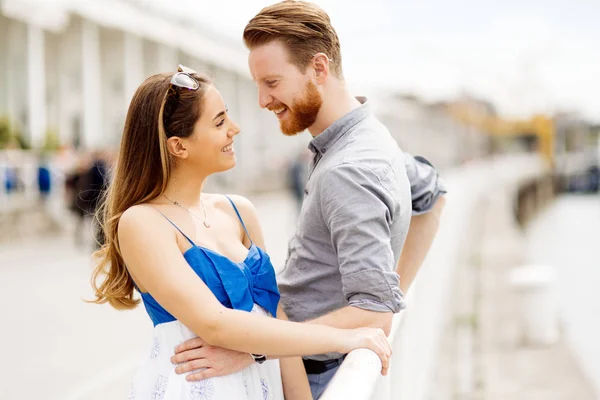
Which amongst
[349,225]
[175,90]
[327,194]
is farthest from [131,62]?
[349,225]

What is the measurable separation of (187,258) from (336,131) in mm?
703

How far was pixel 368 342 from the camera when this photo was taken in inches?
92.4

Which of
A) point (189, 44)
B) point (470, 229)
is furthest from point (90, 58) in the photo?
point (470, 229)

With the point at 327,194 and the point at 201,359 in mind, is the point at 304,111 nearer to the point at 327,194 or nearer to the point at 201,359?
the point at 327,194

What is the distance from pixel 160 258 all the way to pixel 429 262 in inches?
174

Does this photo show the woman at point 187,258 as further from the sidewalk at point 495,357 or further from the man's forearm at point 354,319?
the sidewalk at point 495,357

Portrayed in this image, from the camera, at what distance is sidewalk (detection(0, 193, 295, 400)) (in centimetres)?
615

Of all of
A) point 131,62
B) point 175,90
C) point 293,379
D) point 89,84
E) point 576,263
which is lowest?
point 576,263

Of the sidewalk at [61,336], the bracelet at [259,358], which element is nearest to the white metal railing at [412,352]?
the bracelet at [259,358]

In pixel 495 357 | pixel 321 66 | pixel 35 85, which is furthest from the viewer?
pixel 35 85

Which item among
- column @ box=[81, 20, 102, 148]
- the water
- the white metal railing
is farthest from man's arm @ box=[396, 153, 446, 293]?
column @ box=[81, 20, 102, 148]

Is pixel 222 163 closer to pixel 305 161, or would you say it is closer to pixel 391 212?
pixel 391 212

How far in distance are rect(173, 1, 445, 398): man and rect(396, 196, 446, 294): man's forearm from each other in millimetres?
458

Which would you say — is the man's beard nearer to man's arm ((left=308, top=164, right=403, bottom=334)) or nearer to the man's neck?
the man's neck
